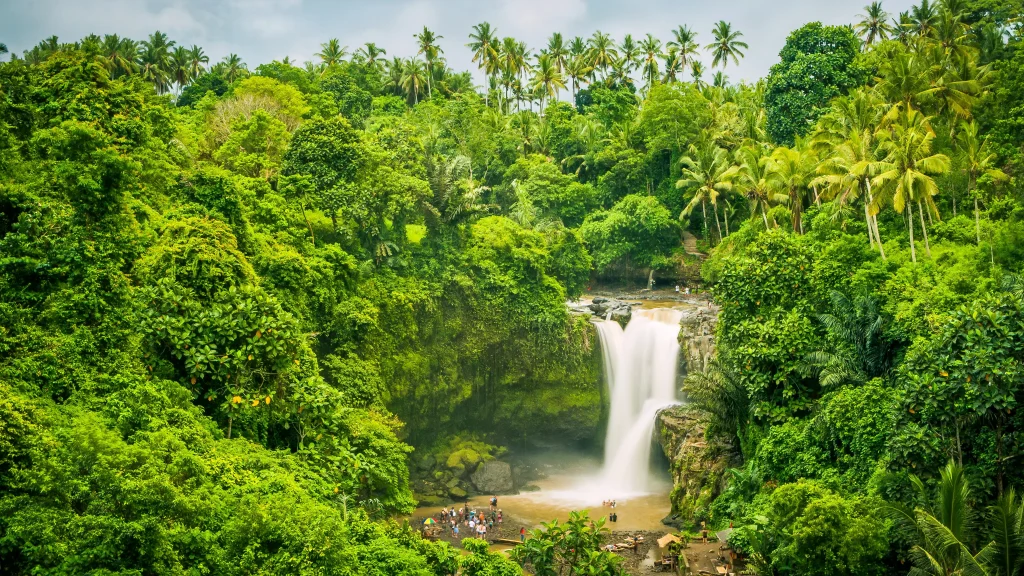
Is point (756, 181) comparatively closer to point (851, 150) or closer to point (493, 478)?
point (851, 150)

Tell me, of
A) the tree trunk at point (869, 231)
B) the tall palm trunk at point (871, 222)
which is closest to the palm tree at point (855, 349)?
the tall palm trunk at point (871, 222)

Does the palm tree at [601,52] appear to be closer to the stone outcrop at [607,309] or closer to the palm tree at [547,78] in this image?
the palm tree at [547,78]

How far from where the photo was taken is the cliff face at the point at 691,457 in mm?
29094

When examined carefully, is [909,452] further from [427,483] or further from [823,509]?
[427,483]

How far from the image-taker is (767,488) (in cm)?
2448

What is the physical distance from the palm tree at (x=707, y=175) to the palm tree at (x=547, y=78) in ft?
65.1

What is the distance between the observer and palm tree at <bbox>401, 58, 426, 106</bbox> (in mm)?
64750

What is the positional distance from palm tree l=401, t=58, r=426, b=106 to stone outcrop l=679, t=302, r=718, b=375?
3593cm

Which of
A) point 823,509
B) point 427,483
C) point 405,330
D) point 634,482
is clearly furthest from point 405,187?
point 823,509

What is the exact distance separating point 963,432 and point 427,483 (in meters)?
21.1

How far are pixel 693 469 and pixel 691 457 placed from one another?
1.63ft

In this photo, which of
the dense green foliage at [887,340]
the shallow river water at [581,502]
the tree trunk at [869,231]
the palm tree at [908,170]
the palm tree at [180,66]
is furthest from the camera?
the palm tree at [180,66]

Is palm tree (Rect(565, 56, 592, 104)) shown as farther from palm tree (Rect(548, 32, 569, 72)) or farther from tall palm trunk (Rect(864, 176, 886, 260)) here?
tall palm trunk (Rect(864, 176, 886, 260))

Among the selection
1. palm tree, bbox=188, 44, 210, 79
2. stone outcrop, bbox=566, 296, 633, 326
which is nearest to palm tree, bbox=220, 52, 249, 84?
palm tree, bbox=188, 44, 210, 79
